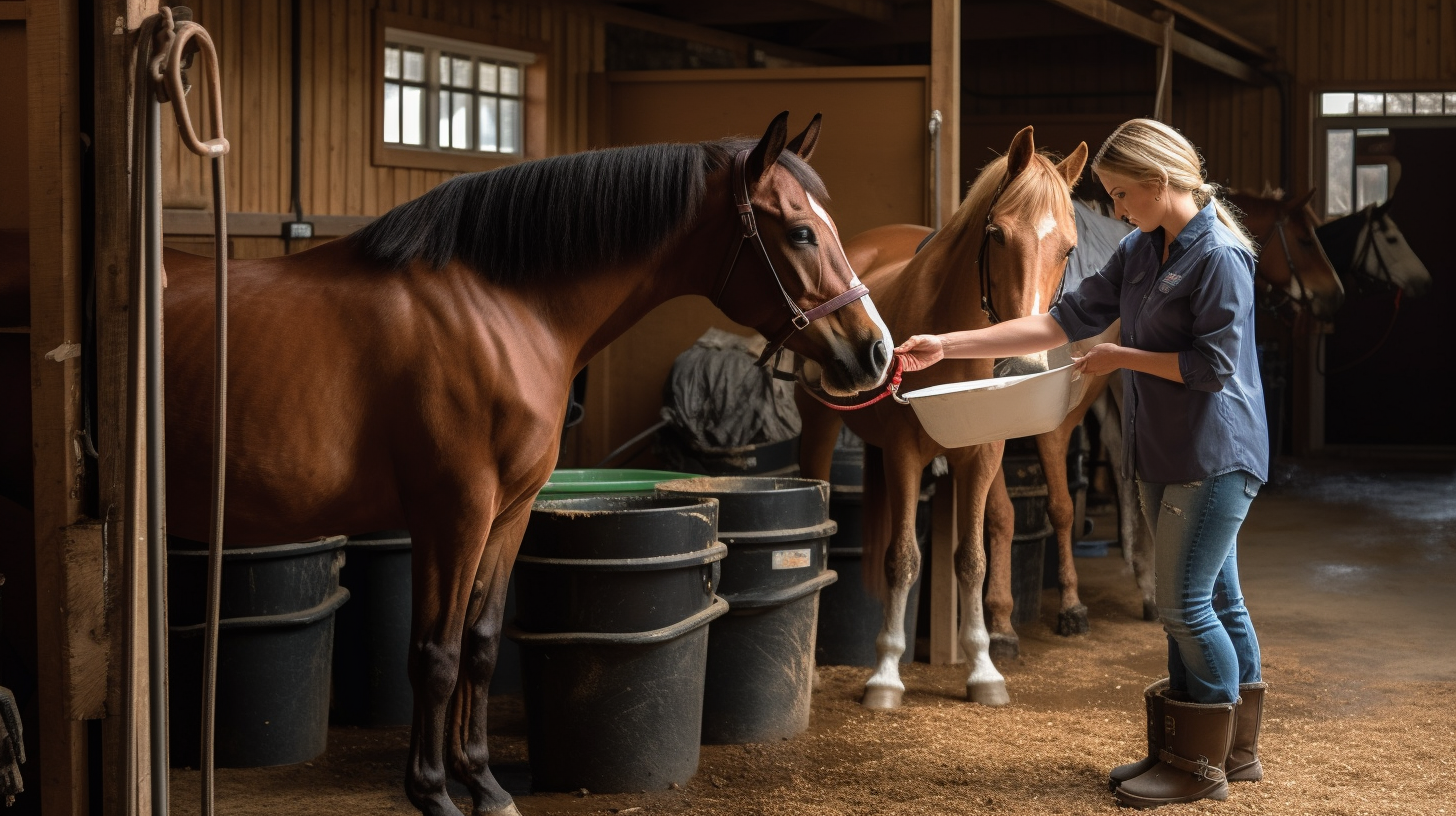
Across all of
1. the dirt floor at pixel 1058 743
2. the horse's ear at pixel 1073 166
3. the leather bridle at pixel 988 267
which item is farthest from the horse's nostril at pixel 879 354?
the horse's ear at pixel 1073 166

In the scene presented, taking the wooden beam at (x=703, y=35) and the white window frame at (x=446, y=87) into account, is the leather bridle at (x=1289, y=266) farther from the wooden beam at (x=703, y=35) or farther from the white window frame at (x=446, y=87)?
the white window frame at (x=446, y=87)

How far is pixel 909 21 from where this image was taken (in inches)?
335

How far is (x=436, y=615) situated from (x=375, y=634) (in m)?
1.13

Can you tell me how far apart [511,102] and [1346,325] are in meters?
8.26

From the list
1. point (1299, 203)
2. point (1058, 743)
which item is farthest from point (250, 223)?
point (1299, 203)

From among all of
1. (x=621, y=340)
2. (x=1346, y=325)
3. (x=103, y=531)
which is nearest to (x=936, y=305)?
(x=103, y=531)

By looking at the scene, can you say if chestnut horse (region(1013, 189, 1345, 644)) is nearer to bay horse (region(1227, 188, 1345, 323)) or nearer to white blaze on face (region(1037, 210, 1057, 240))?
bay horse (region(1227, 188, 1345, 323))

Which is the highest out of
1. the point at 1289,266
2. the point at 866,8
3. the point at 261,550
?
the point at 866,8

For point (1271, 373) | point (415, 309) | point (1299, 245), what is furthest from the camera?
point (1271, 373)

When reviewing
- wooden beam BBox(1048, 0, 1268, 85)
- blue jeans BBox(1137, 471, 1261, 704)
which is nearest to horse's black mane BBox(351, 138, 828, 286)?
blue jeans BBox(1137, 471, 1261, 704)

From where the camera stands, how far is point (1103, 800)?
3.09 meters

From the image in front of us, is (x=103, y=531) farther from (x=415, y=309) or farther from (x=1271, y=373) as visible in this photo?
(x=1271, y=373)

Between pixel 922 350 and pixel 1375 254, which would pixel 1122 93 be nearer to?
pixel 1375 254

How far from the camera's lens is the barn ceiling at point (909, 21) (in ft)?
24.8
